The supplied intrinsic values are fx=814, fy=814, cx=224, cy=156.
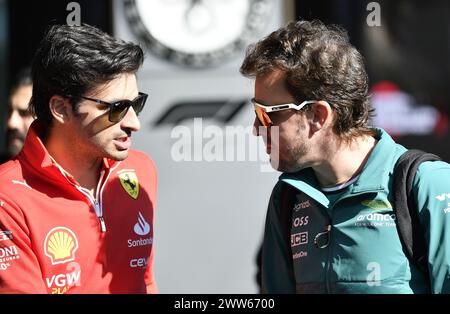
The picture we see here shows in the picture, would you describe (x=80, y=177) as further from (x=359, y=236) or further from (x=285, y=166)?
(x=359, y=236)

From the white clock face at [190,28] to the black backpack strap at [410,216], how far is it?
2.58 meters

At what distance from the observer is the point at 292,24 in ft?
9.62

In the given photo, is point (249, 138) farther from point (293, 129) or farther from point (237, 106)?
point (293, 129)

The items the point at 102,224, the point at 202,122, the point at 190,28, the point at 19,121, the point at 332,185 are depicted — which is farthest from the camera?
the point at 190,28

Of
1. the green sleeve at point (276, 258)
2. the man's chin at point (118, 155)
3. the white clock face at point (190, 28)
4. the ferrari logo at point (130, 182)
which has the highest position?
the white clock face at point (190, 28)

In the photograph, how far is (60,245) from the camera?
2.75 meters

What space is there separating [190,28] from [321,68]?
2.33 meters

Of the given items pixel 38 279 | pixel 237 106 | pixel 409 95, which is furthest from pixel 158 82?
pixel 38 279

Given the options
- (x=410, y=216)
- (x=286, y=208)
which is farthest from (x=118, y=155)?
(x=410, y=216)

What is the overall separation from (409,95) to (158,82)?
67.3 inches

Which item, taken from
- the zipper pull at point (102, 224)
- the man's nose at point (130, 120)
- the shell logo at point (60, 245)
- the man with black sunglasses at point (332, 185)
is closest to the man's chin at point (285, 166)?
the man with black sunglasses at point (332, 185)

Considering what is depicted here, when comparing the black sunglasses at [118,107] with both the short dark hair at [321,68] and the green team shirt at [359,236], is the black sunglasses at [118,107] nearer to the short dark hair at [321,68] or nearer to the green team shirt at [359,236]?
the short dark hair at [321,68]

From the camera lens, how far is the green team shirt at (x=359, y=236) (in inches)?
96.6

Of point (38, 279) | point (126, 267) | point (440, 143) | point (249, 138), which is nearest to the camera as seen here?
point (38, 279)
